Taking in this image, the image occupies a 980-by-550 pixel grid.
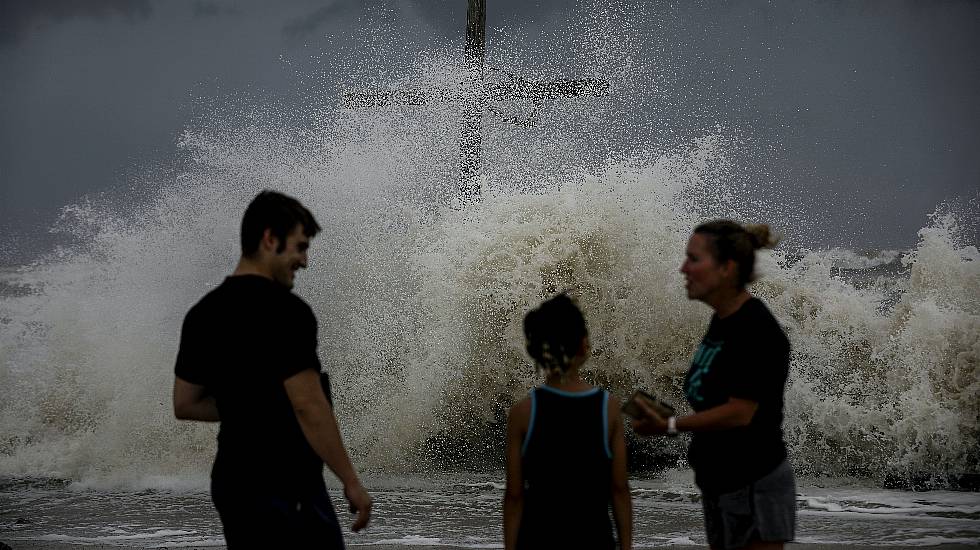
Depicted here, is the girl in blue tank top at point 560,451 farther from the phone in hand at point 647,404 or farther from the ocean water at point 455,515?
the ocean water at point 455,515

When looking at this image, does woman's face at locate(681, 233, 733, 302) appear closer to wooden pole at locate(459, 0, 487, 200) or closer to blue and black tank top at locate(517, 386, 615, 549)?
blue and black tank top at locate(517, 386, 615, 549)

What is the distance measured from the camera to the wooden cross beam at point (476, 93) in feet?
46.2

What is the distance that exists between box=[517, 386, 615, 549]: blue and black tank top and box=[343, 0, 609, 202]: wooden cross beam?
10.8 meters

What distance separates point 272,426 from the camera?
2.33 metres

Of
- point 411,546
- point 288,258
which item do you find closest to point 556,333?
point 288,258

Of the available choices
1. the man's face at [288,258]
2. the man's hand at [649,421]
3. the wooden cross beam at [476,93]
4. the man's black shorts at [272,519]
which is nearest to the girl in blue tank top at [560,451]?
the man's hand at [649,421]

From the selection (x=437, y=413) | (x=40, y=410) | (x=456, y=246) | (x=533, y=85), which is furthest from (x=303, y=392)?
(x=533, y=85)

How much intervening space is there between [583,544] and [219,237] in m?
10.8

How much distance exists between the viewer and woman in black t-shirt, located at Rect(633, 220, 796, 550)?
2.58 metres

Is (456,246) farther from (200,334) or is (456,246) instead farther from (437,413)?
(200,334)

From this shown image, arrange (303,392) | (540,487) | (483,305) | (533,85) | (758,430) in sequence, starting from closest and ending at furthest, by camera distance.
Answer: (303,392), (540,487), (758,430), (483,305), (533,85)

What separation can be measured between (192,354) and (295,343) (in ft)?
1.34

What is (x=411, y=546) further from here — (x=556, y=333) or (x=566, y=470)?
(x=556, y=333)

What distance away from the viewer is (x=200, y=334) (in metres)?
2.46
